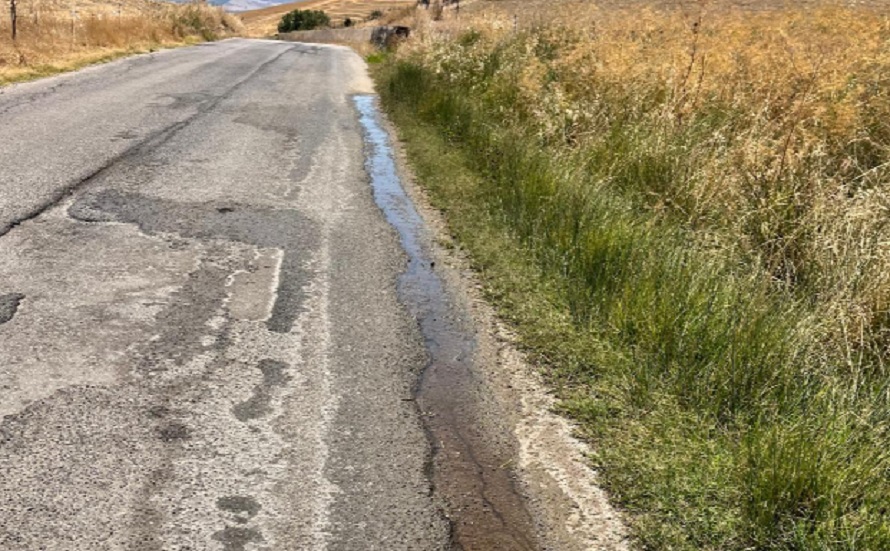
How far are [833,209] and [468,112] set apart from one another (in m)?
6.32

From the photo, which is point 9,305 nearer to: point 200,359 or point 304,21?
point 200,359

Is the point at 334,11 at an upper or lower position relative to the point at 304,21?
upper

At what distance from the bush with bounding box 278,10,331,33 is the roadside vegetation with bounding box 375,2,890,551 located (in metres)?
61.1

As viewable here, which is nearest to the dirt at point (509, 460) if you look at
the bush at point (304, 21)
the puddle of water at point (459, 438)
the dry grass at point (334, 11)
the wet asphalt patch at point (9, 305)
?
the puddle of water at point (459, 438)

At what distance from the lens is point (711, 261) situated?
4848 mm

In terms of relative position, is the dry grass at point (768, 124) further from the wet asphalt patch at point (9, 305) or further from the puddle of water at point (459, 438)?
the wet asphalt patch at point (9, 305)

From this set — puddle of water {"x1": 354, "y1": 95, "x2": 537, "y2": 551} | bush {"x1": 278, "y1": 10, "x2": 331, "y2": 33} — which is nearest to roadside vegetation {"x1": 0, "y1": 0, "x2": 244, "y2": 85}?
puddle of water {"x1": 354, "y1": 95, "x2": 537, "y2": 551}

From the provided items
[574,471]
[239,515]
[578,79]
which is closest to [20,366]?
[239,515]

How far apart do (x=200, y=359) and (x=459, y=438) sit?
1.33m

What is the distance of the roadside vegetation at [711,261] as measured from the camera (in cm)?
308

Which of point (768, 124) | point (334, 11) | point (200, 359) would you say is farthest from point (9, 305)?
point (334, 11)

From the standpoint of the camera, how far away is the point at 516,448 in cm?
359

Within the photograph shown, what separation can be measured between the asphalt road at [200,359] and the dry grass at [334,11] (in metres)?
67.0

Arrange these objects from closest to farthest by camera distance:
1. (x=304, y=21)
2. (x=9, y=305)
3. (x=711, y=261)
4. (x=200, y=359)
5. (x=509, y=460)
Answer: (x=509, y=460) → (x=200, y=359) → (x=9, y=305) → (x=711, y=261) → (x=304, y=21)
